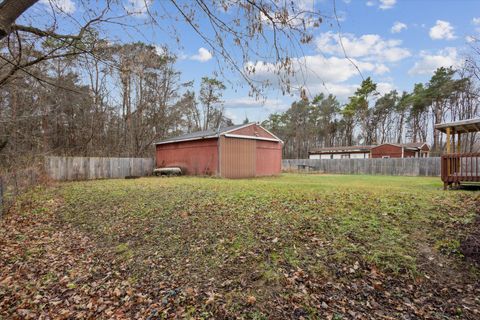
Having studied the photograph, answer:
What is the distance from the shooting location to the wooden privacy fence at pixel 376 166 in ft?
60.5

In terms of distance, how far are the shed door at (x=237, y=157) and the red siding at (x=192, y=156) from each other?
0.44 metres

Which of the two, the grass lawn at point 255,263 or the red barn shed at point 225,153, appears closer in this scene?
the grass lawn at point 255,263

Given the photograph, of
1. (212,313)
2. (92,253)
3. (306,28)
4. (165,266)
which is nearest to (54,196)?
(92,253)

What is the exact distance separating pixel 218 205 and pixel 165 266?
2301 mm

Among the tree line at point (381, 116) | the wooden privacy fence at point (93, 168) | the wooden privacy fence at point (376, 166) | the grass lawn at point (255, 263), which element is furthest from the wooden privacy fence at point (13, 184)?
the tree line at point (381, 116)

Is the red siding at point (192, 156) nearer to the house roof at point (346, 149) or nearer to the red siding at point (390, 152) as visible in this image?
the red siding at point (390, 152)

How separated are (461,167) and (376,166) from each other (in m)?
13.6

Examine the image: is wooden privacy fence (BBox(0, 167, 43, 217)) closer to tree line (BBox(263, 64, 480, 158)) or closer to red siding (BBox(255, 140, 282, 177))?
red siding (BBox(255, 140, 282, 177))

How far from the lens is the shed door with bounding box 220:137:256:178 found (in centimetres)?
1490

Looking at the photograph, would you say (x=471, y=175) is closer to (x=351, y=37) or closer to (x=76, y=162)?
(x=351, y=37)

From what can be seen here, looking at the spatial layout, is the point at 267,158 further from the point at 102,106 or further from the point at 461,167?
the point at 461,167

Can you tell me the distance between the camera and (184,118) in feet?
83.4

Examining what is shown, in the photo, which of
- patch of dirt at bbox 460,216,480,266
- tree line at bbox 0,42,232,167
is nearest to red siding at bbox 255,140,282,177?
tree line at bbox 0,42,232,167

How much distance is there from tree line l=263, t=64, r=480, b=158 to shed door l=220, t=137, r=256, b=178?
14.2m
